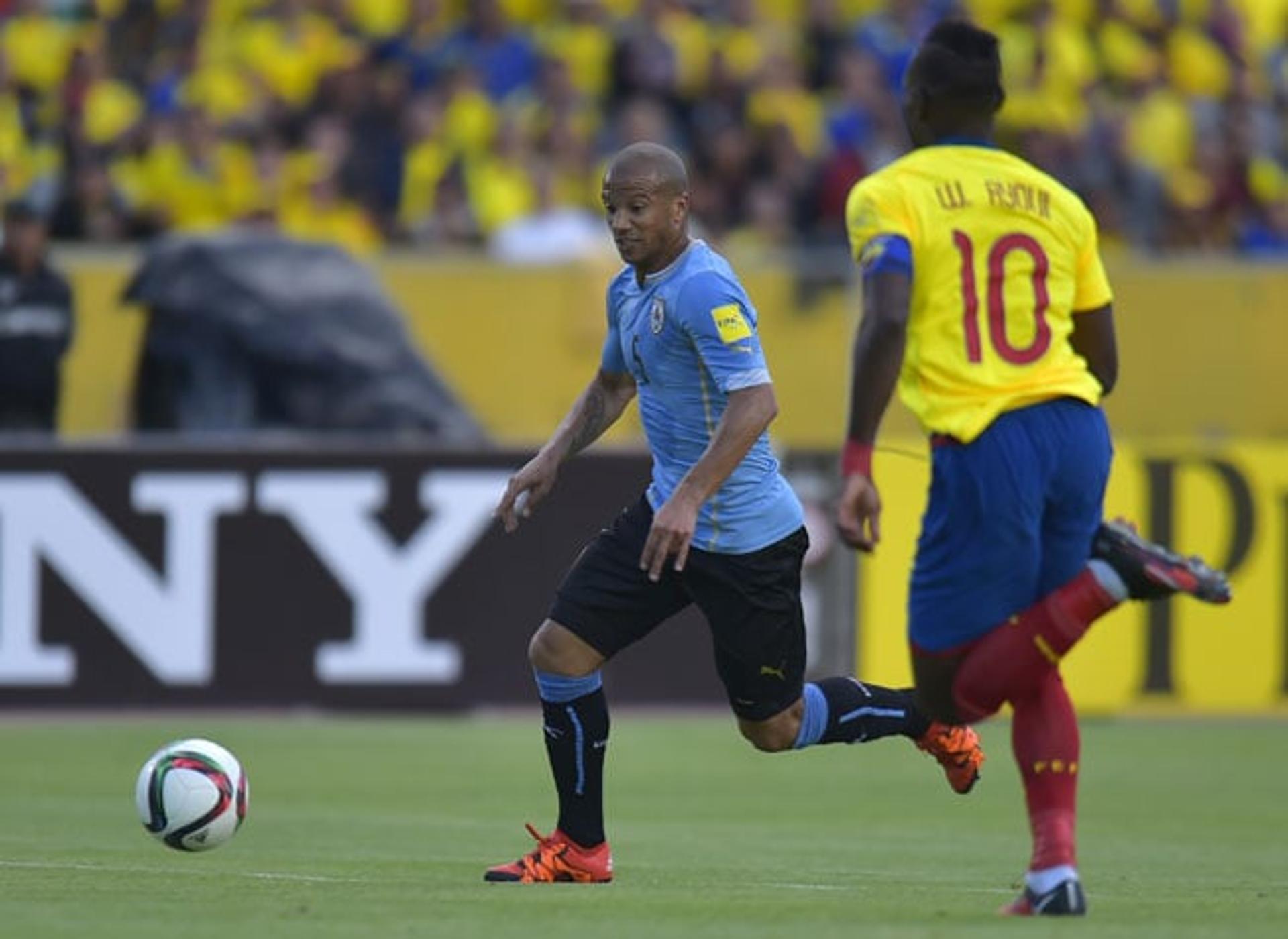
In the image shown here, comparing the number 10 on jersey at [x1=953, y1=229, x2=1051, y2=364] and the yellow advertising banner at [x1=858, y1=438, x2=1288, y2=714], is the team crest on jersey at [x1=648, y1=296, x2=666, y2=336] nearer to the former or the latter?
the number 10 on jersey at [x1=953, y1=229, x2=1051, y2=364]

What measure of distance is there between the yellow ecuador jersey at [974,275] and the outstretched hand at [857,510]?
359mm

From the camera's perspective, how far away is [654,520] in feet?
27.6

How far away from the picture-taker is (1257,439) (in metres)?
17.8

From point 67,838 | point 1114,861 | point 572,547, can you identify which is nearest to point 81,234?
point 572,547

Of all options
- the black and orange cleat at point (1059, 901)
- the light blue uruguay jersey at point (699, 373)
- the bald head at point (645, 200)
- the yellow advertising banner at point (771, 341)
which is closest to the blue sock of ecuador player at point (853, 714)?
the light blue uruguay jersey at point (699, 373)

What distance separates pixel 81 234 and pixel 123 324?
3.01 ft

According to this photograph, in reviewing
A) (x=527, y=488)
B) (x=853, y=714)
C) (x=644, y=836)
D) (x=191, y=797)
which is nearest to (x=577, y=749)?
(x=527, y=488)

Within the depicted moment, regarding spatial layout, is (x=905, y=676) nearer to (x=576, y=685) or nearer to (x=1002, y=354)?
(x=576, y=685)

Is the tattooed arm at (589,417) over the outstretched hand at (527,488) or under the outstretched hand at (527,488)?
over

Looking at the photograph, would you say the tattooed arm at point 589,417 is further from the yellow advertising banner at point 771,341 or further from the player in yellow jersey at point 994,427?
the yellow advertising banner at point 771,341

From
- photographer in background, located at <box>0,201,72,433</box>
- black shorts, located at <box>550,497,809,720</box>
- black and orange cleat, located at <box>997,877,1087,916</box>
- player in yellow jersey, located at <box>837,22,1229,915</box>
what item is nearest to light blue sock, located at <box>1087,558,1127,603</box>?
player in yellow jersey, located at <box>837,22,1229,915</box>

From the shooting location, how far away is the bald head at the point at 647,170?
8.52 meters

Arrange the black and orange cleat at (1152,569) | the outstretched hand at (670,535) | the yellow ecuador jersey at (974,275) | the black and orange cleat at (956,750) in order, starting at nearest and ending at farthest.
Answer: the black and orange cleat at (1152,569)
the yellow ecuador jersey at (974,275)
the outstretched hand at (670,535)
the black and orange cleat at (956,750)

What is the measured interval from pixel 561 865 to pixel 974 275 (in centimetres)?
244
